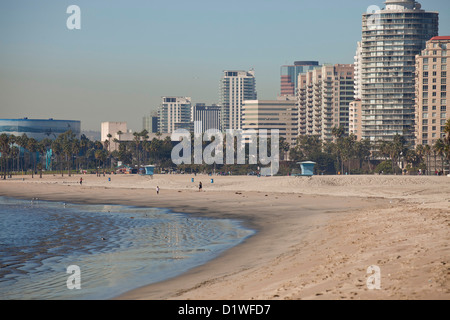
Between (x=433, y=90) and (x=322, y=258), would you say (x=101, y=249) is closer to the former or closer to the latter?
(x=322, y=258)

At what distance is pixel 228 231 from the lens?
145ft

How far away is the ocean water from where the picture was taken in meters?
24.5

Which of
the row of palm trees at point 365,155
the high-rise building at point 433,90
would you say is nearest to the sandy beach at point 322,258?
the row of palm trees at point 365,155

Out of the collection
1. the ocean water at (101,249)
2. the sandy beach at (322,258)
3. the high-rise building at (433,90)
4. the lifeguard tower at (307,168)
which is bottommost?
the ocean water at (101,249)

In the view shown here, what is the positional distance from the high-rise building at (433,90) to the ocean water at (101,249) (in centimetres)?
15615

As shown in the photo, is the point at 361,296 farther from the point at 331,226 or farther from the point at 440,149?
the point at 440,149

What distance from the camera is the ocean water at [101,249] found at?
24.5 m

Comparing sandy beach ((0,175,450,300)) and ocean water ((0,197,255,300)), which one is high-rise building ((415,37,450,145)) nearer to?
sandy beach ((0,175,450,300))

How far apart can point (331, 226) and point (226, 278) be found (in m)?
18.7

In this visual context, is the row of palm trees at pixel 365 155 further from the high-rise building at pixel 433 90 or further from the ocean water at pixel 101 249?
the ocean water at pixel 101 249

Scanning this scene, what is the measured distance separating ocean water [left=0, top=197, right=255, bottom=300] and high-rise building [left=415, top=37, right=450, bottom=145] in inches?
6148

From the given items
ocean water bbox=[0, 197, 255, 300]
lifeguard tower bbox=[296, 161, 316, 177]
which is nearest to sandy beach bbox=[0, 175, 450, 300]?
ocean water bbox=[0, 197, 255, 300]

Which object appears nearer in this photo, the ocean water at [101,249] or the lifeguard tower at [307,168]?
the ocean water at [101,249]
